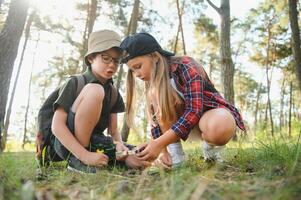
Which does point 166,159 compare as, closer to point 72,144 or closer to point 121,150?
point 121,150

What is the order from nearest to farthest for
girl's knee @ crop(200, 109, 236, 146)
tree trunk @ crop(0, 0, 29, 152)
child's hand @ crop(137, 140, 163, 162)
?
1. child's hand @ crop(137, 140, 163, 162)
2. girl's knee @ crop(200, 109, 236, 146)
3. tree trunk @ crop(0, 0, 29, 152)

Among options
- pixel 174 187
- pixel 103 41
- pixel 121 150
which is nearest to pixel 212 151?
pixel 121 150

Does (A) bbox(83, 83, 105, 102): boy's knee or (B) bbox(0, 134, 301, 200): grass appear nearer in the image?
(B) bbox(0, 134, 301, 200): grass

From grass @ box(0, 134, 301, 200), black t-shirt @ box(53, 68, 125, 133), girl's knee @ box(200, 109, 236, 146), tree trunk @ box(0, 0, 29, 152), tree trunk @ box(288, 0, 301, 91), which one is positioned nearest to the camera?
grass @ box(0, 134, 301, 200)

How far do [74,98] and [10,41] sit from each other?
118 inches

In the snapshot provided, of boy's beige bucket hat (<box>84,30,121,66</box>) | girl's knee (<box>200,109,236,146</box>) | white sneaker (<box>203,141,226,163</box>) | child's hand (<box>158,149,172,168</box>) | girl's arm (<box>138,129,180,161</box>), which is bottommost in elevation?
child's hand (<box>158,149,172,168</box>)

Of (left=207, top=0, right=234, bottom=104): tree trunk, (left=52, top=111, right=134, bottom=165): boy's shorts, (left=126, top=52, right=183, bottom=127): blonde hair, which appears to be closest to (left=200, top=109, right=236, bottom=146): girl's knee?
(left=126, top=52, right=183, bottom=127): blonde hair

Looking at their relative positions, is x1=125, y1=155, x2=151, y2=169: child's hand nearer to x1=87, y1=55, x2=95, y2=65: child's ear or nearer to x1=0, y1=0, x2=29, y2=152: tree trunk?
x1=87, y1=55, x2=95, y2=65: child's ear

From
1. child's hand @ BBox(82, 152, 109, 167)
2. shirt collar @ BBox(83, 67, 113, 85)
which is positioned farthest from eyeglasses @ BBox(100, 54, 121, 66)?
child's hand @ BBox(82, 152, 109, 167)

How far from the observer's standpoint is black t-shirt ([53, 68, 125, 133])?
247 centimetres

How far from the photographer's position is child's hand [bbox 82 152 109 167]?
2277mm

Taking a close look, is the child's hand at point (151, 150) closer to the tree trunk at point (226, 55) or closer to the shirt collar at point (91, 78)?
the shirt collar at point (91, 78)

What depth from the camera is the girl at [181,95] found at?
2256mm

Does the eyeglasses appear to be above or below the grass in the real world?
above
